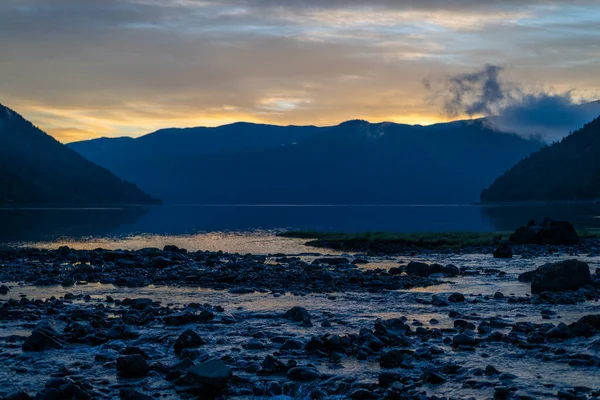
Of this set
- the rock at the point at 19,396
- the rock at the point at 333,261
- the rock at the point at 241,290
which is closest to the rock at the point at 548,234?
the rock at the point at 333,261

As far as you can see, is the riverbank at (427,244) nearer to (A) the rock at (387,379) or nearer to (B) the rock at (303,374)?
(A) the rock at (387,379)

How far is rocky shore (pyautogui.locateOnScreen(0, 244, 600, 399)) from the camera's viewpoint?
553 inches

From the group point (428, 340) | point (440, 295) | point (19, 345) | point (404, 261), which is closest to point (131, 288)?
point (19, 345)

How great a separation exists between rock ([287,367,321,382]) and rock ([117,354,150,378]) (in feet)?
12.4

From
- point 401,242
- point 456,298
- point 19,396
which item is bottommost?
point 19,396

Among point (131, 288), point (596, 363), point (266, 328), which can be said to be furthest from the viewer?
point (131, 288)

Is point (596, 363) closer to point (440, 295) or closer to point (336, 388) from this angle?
point (336, 388)

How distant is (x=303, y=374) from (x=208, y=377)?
245cm

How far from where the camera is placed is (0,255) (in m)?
49.7

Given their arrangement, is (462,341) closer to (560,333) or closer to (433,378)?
(560,333)

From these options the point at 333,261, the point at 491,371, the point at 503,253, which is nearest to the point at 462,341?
the point at 491,371

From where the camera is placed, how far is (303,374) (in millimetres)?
14797

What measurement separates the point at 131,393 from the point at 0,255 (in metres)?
42.4

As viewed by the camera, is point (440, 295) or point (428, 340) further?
point (440, 295)
